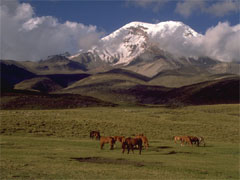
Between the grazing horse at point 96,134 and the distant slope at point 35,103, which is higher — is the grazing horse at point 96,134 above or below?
below

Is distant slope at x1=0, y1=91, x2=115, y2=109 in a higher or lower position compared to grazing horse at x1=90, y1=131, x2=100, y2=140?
higher

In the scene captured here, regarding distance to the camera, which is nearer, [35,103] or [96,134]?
[96,134]

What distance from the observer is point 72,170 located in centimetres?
2281

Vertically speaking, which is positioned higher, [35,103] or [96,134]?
[35,103]

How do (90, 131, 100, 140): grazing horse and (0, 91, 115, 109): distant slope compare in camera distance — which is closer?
(90, 131, 100, 140): grazing horse

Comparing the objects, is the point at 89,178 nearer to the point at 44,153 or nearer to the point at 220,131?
the point at 44,153

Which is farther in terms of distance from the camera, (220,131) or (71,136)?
(220,131)

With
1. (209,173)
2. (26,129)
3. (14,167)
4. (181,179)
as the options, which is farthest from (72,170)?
(26,129)

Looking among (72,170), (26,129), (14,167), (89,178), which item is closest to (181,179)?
(89,178)

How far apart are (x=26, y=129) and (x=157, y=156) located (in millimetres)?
27004

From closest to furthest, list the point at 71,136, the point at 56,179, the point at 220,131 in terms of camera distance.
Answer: the point at 56,179 < the point at 71,136 < the point at 220,131

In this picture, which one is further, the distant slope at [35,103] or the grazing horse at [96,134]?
the distant slope at [35,103]

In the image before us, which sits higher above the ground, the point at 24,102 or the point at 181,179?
the point at 24,102

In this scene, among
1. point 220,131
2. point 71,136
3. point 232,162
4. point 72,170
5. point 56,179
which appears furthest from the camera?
point 220,131
